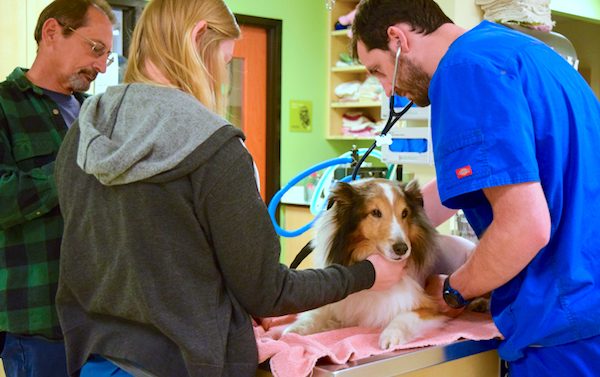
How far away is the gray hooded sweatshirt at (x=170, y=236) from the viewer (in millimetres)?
1216

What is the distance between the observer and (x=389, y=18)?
1.62 meters

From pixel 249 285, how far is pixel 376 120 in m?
4.62

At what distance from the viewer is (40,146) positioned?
194cm

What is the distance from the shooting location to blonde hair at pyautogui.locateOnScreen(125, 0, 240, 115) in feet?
4.32

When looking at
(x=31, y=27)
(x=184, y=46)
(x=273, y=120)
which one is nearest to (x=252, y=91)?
(x=273, y=120)

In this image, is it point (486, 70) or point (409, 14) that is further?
point (409, 14)

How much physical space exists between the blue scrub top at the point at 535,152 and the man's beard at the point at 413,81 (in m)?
0.17

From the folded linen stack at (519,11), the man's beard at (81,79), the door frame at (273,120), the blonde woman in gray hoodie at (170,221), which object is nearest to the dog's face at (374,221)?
the blonde woman in gray hoodie at (170,221)

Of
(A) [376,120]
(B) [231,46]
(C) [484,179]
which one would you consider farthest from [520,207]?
(A) [376,120]

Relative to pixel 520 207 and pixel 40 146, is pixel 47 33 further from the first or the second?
pixel 520 207

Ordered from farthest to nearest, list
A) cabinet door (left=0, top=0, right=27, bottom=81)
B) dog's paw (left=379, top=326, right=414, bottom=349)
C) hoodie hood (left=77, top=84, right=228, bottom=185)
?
1. cabinet door (left=0, top=0, right=27, bottom=81)
2. dog's paw (left=379, top=326, right=414, bottom=349)
3. hoodie hood (left=77, top=84, right=228, bottom=185)

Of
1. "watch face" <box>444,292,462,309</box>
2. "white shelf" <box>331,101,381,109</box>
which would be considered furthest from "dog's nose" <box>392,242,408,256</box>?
"white shelf" <box>331,101,381,109</box>

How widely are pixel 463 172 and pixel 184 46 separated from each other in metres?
0.60

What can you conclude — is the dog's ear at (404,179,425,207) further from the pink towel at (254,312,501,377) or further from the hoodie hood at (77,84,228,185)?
the hoodie hood at (77,84,228,185)
